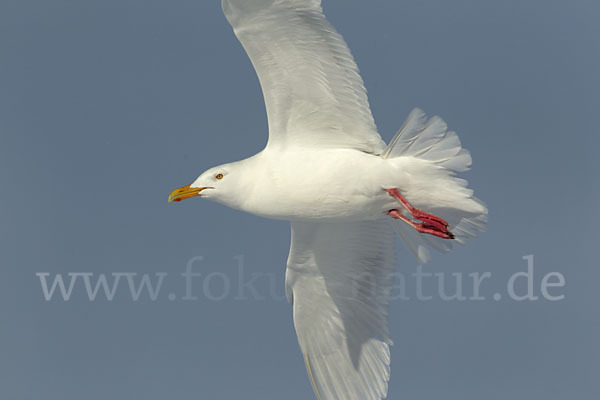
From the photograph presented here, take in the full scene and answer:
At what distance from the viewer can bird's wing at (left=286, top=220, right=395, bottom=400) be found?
10.7m

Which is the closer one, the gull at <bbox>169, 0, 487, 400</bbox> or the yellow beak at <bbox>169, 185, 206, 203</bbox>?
the gull at <bbox>169, 0, 487, 400</bbox>

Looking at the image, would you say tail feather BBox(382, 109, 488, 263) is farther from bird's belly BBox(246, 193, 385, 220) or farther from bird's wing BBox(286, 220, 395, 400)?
bird's wing BBox(286, 220, 395, 400)

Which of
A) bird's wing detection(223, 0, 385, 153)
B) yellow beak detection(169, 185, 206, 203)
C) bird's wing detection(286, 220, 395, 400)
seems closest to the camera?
bird's wing detection(223, 0, 385, 153)

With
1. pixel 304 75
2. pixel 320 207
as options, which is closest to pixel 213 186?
pixel 320 207

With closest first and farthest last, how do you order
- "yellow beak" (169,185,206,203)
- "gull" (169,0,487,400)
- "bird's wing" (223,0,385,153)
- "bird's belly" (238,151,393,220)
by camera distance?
"bird's wing" (223,0,385,153), "gull" (169,0,487,400), "bird's belly" (238,151,393,220), "yellow beak" (169,185,206,203)

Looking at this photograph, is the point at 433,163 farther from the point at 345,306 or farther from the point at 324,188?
the point at 345,306

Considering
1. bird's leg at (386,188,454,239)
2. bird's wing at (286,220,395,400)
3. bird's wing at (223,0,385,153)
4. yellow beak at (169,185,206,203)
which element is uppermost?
bird's wing at (223,0,385,153)

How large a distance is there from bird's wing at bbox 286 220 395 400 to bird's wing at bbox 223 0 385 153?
4.62 feet

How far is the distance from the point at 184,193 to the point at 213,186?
0.34m

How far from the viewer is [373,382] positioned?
10.8 m

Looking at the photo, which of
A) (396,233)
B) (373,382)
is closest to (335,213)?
(396,233)

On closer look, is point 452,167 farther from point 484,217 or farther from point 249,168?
point 249,168

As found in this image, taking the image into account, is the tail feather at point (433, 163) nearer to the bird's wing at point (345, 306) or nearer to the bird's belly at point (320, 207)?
the bird's belly at point (320, 207)

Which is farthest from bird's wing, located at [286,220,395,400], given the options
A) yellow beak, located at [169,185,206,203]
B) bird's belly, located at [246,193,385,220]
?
yellow beak, located at [169,185,206,203]
